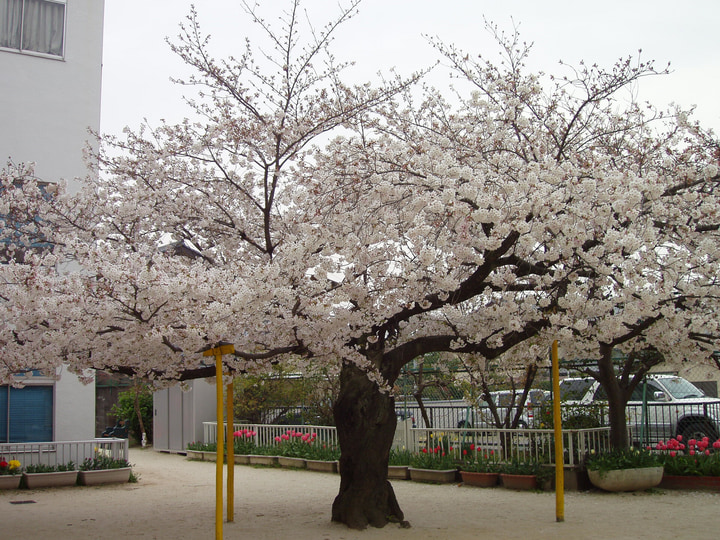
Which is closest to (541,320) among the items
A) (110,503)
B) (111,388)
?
(110,503)

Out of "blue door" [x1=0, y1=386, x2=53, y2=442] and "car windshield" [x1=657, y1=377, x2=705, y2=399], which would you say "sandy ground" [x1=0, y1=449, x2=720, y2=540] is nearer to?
"blue door" [x1=0, y1=386, x2=53, y2=442]

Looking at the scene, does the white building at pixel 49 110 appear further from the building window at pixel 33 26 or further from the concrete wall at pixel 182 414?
the concrete wall at pixel 182 414

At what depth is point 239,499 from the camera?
11.7 metres

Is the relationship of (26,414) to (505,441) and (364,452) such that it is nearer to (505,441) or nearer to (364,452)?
(364,452)

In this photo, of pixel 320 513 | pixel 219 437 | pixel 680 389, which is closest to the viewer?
pixel 219 437

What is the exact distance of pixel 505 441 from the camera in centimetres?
1270

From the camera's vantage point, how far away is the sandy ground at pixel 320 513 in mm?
8477

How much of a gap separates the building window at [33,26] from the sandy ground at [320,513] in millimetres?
8612

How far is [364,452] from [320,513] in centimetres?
→ 175

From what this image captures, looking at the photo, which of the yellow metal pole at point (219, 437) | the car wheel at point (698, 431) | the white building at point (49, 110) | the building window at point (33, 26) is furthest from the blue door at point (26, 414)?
the car wheel at point (698, 431)

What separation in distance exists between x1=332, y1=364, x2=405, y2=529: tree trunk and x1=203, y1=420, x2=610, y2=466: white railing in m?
3.87

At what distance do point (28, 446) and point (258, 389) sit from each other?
20.6 ft

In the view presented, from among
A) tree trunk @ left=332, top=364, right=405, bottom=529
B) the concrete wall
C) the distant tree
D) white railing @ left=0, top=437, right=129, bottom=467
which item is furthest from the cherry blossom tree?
the distant tree

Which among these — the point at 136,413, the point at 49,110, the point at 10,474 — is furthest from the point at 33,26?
the point at 136,413
